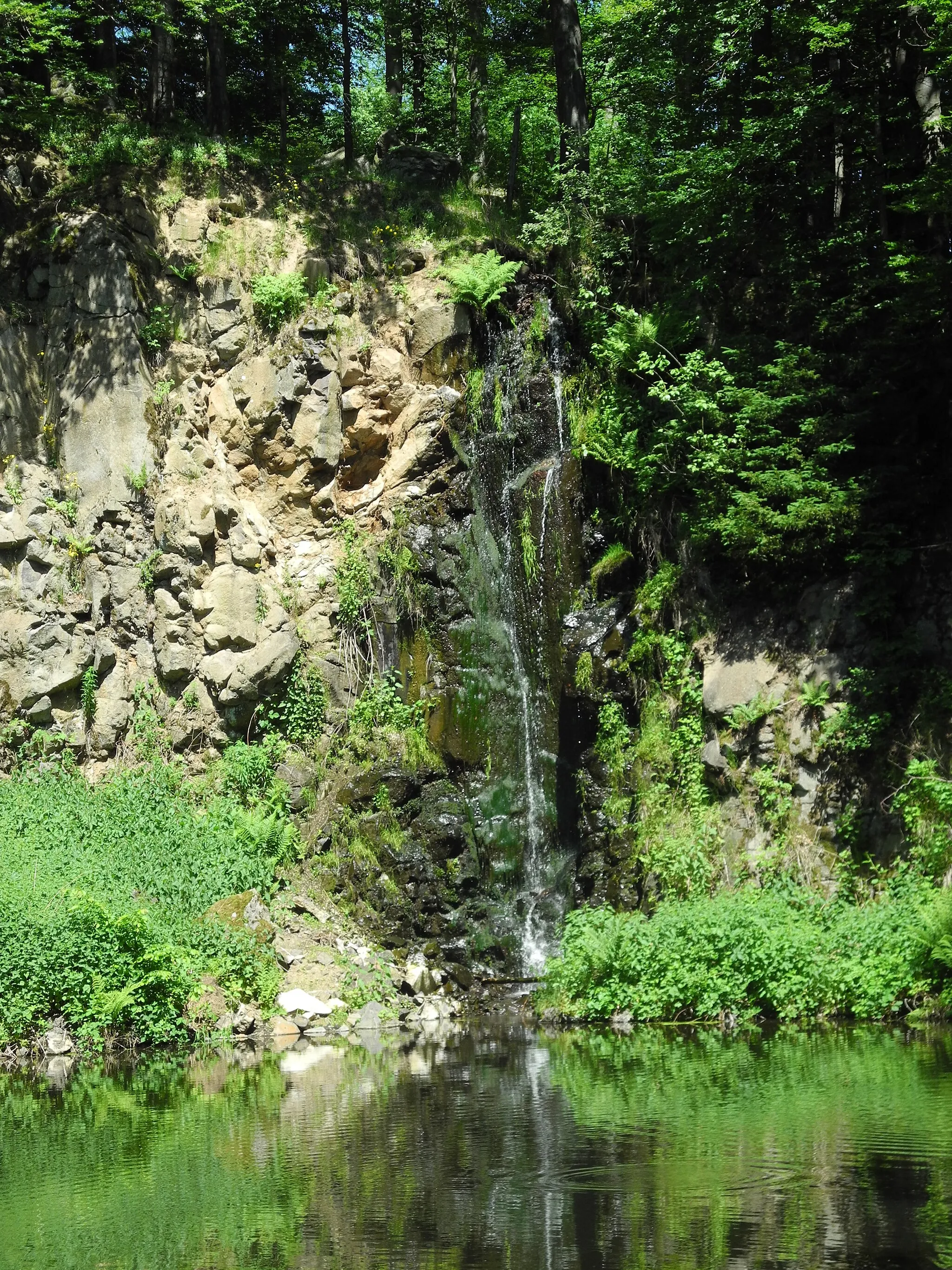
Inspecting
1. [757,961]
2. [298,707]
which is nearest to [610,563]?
[298,707]

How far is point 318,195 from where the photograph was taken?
23.0 meters

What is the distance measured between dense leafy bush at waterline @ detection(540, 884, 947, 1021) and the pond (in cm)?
82

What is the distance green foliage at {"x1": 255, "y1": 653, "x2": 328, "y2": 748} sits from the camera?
18906 millimetres

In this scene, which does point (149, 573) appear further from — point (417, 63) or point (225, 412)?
point (417, 63)

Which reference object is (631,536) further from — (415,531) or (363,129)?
(363,129)

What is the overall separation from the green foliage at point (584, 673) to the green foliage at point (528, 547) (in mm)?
1611

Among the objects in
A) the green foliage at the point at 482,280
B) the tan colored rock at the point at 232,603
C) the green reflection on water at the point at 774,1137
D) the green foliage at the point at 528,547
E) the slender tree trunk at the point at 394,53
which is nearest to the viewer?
the green reflection on water at the point at 774,1137

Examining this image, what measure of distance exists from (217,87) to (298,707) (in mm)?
12699

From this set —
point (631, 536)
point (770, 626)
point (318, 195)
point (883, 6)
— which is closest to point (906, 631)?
point (770, 626)

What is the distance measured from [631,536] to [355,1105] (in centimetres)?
1057

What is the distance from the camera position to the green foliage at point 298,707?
18906 mm

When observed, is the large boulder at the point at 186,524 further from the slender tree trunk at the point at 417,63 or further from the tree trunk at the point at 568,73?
the slender tree trunk at the point at 417,63

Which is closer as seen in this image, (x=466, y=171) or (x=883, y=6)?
(x=883, y=6)

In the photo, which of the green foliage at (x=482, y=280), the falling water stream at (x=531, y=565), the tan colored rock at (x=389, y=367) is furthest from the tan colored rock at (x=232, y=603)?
the green foliage at (x=482, y=280)
